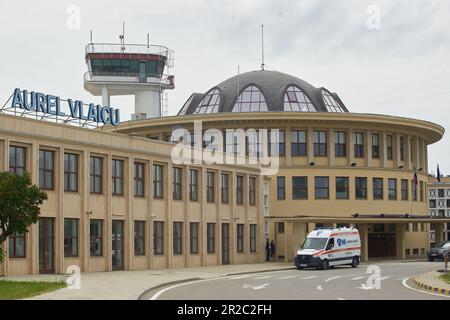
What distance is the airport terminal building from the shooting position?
1736 inches

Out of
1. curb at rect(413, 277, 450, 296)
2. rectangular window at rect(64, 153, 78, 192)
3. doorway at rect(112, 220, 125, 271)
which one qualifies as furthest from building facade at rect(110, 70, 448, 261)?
curb at rect(413, 277, 450, 296)

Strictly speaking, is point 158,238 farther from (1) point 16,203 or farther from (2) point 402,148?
(2) point 402,148

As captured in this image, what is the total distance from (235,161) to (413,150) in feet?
92.8

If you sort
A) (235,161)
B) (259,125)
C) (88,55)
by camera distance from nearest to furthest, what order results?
(235,161), (259,125), (88,55)

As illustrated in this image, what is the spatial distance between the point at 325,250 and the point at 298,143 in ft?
85.0

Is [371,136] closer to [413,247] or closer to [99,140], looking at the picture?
[413,247]

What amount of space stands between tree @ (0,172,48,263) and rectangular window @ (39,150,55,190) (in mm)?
10913

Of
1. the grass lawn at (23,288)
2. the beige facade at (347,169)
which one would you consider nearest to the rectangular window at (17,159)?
the grass lawn at (23,288)

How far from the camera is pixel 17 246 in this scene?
41344mm

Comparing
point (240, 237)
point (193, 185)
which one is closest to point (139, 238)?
point (193, 185)

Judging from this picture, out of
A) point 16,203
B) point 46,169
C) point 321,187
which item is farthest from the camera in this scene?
point 321,187
